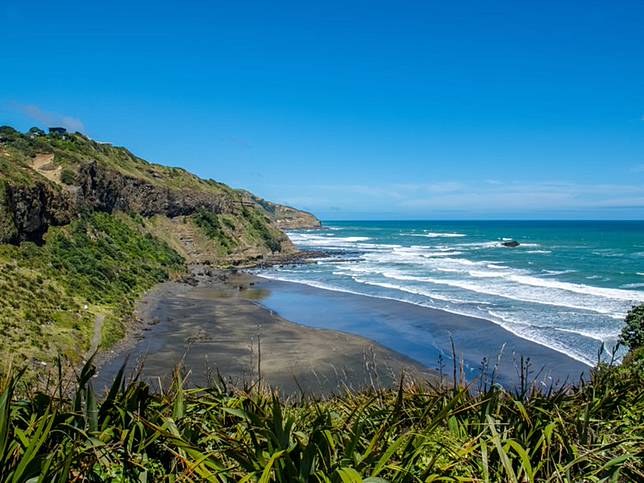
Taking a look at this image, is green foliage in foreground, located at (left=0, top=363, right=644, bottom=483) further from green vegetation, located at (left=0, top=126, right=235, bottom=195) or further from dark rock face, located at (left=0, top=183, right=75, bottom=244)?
green vegetation, located at (left=0, top=126, right=235, bottom=195)

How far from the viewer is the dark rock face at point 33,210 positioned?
33531 mm

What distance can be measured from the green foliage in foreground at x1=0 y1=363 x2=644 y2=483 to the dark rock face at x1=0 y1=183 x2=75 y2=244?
1319 inches

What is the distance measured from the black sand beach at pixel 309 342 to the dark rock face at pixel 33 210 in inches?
365

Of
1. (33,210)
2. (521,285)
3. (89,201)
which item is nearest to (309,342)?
(33,210)

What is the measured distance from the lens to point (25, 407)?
3992 millimetres

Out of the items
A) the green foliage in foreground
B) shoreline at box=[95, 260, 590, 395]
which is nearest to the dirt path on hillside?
shoreline at box=[95, 260, 590, 395]

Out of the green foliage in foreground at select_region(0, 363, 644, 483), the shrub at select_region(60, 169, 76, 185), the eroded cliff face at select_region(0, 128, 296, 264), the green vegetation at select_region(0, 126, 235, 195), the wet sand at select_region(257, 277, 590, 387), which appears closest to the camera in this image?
the green foliage in foreground at select_region(0, 363, 644, 483)

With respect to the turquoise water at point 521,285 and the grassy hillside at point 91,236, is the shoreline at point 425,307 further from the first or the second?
the grassy hillside at point 91,236

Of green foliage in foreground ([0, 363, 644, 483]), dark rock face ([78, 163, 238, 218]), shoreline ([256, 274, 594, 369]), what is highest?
dark rock face ([78, 163, 238, 218])

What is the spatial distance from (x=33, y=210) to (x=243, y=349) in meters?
21.8

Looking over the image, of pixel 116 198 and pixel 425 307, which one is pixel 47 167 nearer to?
pixel 116 198

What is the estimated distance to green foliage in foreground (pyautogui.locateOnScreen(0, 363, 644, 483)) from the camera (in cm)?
315

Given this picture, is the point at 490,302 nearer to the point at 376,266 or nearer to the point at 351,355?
the point at 351,355

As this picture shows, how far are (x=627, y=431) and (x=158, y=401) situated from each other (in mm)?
4296
